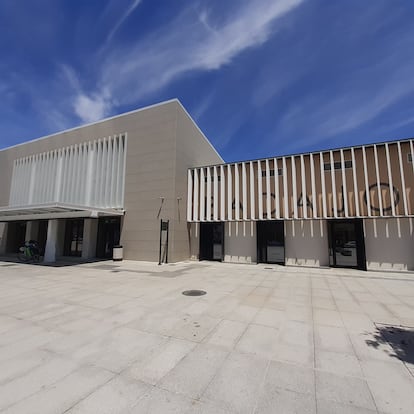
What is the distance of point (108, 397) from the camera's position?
8.64 feet

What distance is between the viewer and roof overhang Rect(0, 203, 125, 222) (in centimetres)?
1325

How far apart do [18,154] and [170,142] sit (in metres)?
17.4

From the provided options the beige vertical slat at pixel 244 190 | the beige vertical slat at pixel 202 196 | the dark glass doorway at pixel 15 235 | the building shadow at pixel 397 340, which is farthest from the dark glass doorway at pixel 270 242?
the dark glass doorway at pixel 15 235

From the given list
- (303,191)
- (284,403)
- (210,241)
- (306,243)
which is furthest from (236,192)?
(284,403)

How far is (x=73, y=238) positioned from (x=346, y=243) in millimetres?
19346

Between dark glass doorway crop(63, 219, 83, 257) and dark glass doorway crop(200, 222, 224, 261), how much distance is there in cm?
933

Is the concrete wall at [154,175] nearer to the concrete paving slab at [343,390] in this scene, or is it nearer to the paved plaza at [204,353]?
the paved plaza at [204,353]

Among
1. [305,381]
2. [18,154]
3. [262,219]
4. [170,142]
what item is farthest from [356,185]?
[18,154]

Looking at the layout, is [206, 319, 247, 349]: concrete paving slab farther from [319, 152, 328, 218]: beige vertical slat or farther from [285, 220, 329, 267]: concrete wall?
[319, 152, 328, 218]: beige vertical slat

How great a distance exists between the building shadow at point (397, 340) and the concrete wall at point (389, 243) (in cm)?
1000

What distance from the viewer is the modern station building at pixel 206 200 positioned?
13.1 metres

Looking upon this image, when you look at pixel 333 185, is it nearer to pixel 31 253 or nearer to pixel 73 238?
pixel 73 238

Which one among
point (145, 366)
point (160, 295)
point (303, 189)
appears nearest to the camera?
point (145, 366)

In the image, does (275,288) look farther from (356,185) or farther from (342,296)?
(356,185)
